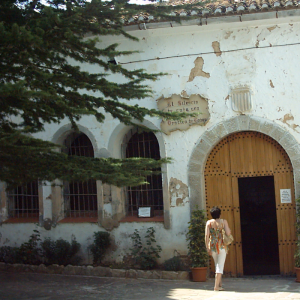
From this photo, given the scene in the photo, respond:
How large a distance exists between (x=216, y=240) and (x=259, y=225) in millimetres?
2147

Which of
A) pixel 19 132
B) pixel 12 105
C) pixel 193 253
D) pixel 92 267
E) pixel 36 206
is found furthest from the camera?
pixel 36 206

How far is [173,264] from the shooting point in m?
9.54

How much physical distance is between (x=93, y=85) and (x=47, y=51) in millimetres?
770

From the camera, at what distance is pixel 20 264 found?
10359 mm

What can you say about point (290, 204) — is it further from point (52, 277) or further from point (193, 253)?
point (52, 277)

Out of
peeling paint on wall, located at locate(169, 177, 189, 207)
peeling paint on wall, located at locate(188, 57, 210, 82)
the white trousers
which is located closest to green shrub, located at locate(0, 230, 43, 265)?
peeling paint on wall, located at locate(169, 177, 189, 207)

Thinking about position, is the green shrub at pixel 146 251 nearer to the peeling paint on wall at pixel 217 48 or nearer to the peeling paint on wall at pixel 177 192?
the peeling paint on wall at pixel 177 192

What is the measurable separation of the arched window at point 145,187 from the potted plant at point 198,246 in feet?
4.30

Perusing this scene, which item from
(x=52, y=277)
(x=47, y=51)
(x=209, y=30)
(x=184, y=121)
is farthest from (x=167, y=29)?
(x=52, y=277)

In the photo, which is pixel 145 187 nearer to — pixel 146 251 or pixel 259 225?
pixel 146 251

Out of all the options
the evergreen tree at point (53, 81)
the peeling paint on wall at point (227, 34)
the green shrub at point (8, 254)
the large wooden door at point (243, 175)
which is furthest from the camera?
the green shrub at point (8, 254)

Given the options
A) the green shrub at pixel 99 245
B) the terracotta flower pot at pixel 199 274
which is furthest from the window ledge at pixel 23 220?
the terracotta flower pot at pixel 199 274

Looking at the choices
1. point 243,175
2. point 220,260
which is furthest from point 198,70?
point 220,260

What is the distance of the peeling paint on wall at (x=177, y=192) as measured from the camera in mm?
9844
